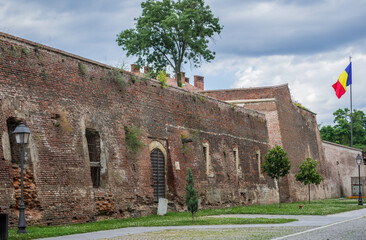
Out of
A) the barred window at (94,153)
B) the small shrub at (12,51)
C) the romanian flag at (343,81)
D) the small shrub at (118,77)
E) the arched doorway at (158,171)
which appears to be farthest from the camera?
the romanian flag at (343,81)

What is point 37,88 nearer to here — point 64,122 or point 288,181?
point 64,122

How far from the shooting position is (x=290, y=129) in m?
45.0

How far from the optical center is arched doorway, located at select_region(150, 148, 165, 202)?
2608cm

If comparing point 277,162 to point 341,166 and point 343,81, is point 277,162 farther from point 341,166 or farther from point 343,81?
point 341,166

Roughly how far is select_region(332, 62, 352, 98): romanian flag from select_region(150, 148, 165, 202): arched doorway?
3161 centimetres

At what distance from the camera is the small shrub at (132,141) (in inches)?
951

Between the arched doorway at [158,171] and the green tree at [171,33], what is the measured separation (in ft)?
64.1

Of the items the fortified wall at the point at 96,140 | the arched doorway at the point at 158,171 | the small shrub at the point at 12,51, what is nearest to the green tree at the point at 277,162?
the fortified wall at the point at 96,140

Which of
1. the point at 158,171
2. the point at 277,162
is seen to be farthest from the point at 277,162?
the point at 158,171

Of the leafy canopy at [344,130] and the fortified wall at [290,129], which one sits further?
the leafy canopy at [344,130]

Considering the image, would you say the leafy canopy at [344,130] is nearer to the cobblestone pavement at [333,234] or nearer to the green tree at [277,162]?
the green tree at [277,162]

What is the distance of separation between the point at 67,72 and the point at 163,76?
24.7 feet

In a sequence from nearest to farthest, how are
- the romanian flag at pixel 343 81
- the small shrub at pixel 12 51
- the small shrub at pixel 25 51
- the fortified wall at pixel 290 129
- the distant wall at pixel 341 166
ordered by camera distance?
the small shrub at pixel 12 51
the small shrub at pixel 25 51
the fortified wall at pixel 290 129
the romanian flag at pixel 343 81
the distant wall at pixel 341 166

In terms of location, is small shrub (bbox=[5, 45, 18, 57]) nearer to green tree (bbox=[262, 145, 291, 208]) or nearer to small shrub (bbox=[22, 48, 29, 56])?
small shrub (bbox=[22, 48, 29, 56])
